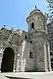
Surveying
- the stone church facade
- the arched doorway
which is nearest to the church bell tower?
the stone church facade

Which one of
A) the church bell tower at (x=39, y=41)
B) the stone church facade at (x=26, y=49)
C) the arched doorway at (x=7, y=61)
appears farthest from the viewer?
the arched doorway at (x=7, y=61)

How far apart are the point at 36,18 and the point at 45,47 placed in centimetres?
816

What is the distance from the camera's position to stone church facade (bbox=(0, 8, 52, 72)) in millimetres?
22234

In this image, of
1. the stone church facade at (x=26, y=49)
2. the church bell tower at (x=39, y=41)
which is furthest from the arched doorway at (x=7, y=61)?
the church bell tower at (x=39, y=41)

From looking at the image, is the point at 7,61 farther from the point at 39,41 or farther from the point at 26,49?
the point at 39,41

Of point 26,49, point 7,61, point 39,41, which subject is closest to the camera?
point 26,49

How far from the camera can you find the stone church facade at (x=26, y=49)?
22.2m

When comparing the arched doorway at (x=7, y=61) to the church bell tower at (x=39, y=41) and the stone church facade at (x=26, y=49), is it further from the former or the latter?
the church bell tower at (x=39, y=41)

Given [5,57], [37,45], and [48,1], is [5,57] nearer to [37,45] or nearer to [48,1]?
[37,45]

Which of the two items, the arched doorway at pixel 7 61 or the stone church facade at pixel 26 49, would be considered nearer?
the stone church facade at pixel 26 49

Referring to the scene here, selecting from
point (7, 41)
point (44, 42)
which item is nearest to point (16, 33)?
point (7, 41)

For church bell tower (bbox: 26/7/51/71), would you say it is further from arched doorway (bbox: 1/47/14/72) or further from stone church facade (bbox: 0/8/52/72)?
arched doorway (bbox: 1/47/14/72)

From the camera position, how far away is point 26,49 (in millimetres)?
24375

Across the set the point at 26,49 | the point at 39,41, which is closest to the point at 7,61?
the point at 26,49
